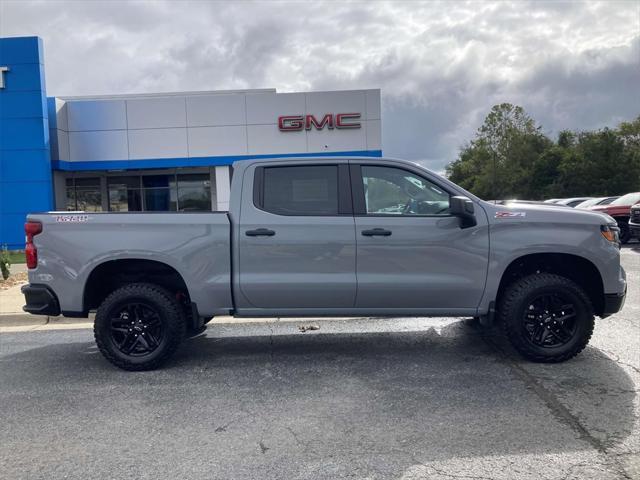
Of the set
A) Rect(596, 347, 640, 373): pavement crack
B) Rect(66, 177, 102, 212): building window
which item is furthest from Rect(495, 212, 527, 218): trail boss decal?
Rect(66, 177, 102, 212): building window

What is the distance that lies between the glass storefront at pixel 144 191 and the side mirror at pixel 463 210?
2111cm

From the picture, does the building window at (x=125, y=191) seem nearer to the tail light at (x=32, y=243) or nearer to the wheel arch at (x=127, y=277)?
the wheel arch at (x=127, y=277)

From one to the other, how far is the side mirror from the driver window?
0.18 meters

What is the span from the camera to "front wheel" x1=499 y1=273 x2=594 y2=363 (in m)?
5.21

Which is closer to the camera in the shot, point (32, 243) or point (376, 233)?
point (376, 233)

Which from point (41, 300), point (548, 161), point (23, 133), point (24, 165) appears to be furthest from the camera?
point (548, 161)

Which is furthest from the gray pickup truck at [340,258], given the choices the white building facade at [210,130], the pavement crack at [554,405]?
the white building facade at [210,130]

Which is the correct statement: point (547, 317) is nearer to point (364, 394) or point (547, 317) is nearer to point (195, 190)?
point (364, 394)

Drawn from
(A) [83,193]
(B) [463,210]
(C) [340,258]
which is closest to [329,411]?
(C) [340,258]

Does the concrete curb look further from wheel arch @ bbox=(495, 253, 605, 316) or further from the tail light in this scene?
wheel arch @ bbox=(495, 253, 605, 316)

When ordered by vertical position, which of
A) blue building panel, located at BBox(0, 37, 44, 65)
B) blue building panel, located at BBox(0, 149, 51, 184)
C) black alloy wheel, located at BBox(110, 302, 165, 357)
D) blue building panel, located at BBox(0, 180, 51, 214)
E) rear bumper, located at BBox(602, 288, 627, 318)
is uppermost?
blue building panel, located at BBox(0, 37, 44, 65)

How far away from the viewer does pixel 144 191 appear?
2562 cm

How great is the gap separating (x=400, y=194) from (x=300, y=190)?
960 mm

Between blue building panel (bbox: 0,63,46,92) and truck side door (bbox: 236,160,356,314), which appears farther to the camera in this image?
blue building panel (bbox: 0,63,46,92)
